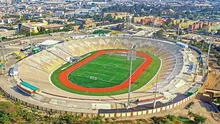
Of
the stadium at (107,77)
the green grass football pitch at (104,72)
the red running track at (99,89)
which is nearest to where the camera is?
the stadium at (107,77)

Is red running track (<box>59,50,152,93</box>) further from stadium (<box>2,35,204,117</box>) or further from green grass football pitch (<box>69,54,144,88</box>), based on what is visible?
green grass football pitch (<box>69,54,144,88</box>)

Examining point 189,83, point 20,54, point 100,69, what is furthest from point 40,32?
point 189,83

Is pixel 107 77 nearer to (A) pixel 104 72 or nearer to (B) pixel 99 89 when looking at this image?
(A) pixel 104 72

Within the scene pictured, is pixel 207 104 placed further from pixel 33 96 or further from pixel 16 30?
pixel 16 30

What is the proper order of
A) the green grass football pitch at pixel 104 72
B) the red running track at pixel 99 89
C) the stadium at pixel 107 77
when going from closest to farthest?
the stadium at pixel 107 77 < the red running track at pixel 99 89 < the green grass football pitch at pixel 104 72

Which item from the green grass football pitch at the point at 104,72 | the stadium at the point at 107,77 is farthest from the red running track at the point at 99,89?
the green grass football pitch at the point at 104,72

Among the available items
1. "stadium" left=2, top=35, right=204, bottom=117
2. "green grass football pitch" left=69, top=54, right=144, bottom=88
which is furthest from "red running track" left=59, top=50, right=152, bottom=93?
"green grass football pitch" left=69, top=54, right=144, bottom=88

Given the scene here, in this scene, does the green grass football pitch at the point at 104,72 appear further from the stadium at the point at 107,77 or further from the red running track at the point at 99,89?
the red running track at the point at 99,89

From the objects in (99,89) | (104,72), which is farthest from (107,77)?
(99,89)
